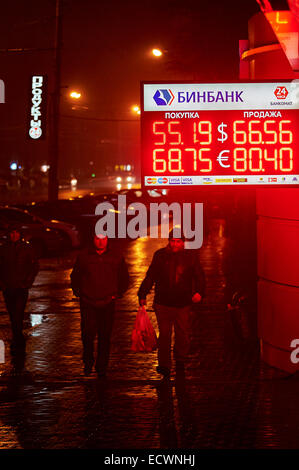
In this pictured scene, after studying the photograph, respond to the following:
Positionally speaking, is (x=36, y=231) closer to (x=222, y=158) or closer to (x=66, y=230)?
(x=66, y=230)

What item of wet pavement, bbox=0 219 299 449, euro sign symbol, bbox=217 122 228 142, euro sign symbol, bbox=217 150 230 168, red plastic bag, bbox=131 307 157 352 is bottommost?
wet pavement, bbox=0 219 299 449

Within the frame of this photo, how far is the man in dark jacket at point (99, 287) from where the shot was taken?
30.5 ft

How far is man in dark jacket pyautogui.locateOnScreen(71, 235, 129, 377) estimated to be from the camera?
9281 mm

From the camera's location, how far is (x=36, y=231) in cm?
2459

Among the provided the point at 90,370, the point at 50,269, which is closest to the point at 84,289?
the point at 90,370

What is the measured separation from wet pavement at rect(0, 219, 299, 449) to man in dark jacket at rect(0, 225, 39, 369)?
22.7 inches

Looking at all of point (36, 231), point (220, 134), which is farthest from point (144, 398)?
point (36, 231)

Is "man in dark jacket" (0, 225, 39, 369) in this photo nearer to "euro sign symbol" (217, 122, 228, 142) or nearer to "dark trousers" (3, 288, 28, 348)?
"dark trousers" (3, 288, 28, 348)

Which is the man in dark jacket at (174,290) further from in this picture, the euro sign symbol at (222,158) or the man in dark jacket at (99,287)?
the euro sign symbol at (222,158)

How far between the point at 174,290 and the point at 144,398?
1.36 m

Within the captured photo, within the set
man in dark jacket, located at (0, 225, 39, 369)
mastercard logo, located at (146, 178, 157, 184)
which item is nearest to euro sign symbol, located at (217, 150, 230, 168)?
mastercard logo, located at (146, 178, 157, 184)

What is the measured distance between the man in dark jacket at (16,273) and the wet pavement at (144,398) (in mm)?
575

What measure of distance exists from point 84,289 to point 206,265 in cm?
1319

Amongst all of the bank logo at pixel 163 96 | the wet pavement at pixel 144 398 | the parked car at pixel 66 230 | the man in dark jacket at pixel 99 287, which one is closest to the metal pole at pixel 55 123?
the parked car at pixel 66 230
